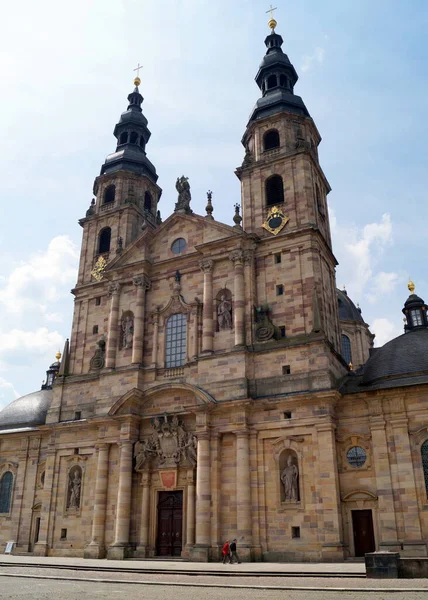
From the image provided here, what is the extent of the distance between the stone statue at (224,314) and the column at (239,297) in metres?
0.53

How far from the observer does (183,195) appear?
3581 cm

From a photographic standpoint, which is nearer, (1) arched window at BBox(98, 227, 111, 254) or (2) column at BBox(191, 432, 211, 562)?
Result: (2) column at BBox(191, 432, 211, 562)

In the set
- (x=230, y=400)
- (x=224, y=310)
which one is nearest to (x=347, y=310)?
(x=224, y=310)

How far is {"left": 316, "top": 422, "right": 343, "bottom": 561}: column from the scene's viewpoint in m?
23.7

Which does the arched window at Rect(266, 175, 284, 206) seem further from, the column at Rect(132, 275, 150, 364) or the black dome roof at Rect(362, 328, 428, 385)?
the black dome roof at Rect(362, 328, 428, 385)

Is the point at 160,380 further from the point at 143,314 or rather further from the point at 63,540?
the point at 63,540

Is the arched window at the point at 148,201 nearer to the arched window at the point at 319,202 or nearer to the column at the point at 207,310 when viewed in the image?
the column at the point at 207,310

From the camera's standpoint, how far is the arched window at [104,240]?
1542 inches

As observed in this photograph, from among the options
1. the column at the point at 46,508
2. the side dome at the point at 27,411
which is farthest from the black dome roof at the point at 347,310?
the column at the point at 46,508

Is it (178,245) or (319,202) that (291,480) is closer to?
(178,245)

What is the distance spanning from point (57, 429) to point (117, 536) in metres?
7.82

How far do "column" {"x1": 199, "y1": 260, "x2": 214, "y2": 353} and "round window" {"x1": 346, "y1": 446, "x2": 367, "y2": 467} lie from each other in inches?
339

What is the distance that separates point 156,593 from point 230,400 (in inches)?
564

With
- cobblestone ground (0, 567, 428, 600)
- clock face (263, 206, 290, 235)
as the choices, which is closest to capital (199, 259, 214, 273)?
clock face (263, 206, 290, 235)
